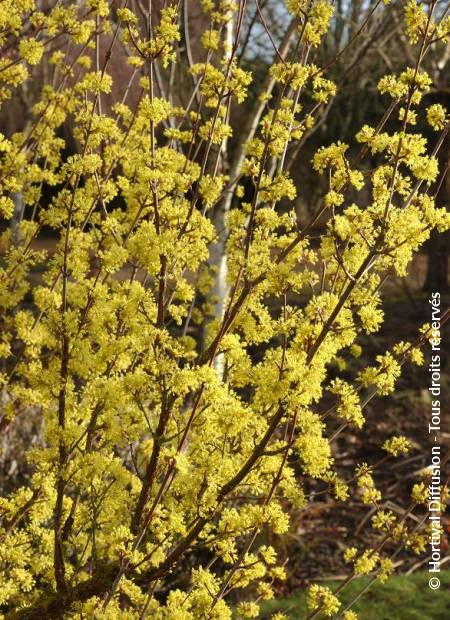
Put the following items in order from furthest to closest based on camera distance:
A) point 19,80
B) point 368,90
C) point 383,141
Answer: point 368,90 → point 19,80 → point 383,141

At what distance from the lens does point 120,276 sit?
40.2 feet

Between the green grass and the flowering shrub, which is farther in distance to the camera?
the green grass

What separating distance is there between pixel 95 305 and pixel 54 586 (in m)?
1.34

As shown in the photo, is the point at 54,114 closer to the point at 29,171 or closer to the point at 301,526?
the point at 29,171

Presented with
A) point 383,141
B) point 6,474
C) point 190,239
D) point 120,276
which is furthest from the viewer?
point 120,276

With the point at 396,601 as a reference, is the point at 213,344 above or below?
below

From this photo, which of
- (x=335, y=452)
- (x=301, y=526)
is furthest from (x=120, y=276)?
(x=301, y=526)

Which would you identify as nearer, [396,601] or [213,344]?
[213,344]

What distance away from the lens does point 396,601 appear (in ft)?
16.2

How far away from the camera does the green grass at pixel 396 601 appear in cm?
475

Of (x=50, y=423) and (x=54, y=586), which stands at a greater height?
(x=50, y=423)

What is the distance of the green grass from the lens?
475 cm

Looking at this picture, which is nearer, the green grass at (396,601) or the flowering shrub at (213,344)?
the flowering shrub at (213,344)

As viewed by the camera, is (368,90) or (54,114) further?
(368,90)
